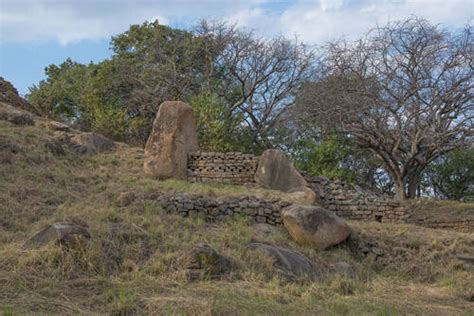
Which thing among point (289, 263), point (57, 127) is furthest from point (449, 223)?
point (57, 127)

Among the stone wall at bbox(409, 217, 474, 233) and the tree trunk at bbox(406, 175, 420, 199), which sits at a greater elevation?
the tree trunk at bbox(406, 175, 420, 199)

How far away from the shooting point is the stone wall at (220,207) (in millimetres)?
11422

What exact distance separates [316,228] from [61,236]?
460 centimetres

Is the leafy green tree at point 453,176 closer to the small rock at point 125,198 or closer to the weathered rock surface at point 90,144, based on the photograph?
the weathered rock surface at point 90,144

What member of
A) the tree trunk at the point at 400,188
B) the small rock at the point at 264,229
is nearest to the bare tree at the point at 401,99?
the tree trunk at the point at 400,188

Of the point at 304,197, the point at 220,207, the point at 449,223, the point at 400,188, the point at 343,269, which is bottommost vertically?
the point at 343,269

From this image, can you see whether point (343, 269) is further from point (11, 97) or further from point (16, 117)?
point (11, 97)

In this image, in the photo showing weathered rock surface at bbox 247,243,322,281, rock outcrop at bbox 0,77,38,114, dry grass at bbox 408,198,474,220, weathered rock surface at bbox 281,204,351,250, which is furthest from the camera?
rock outcrop at bbox 0,77,38,114

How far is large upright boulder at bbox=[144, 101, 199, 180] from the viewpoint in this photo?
1509 cm

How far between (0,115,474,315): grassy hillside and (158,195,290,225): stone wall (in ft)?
1.17

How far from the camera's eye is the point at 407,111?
1802cm

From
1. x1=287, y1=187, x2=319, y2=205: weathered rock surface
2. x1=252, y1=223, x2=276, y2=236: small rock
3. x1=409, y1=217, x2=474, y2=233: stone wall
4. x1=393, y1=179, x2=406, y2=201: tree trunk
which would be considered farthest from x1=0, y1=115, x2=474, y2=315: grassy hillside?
x1=393, y1=179, x2=406, y2=201: tree trunk

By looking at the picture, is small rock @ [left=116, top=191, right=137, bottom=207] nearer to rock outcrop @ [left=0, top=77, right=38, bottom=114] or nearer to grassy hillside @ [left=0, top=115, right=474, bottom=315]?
grassy hillside @ [left=0, top=115, right=474, bottom=315]

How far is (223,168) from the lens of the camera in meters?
15.4
